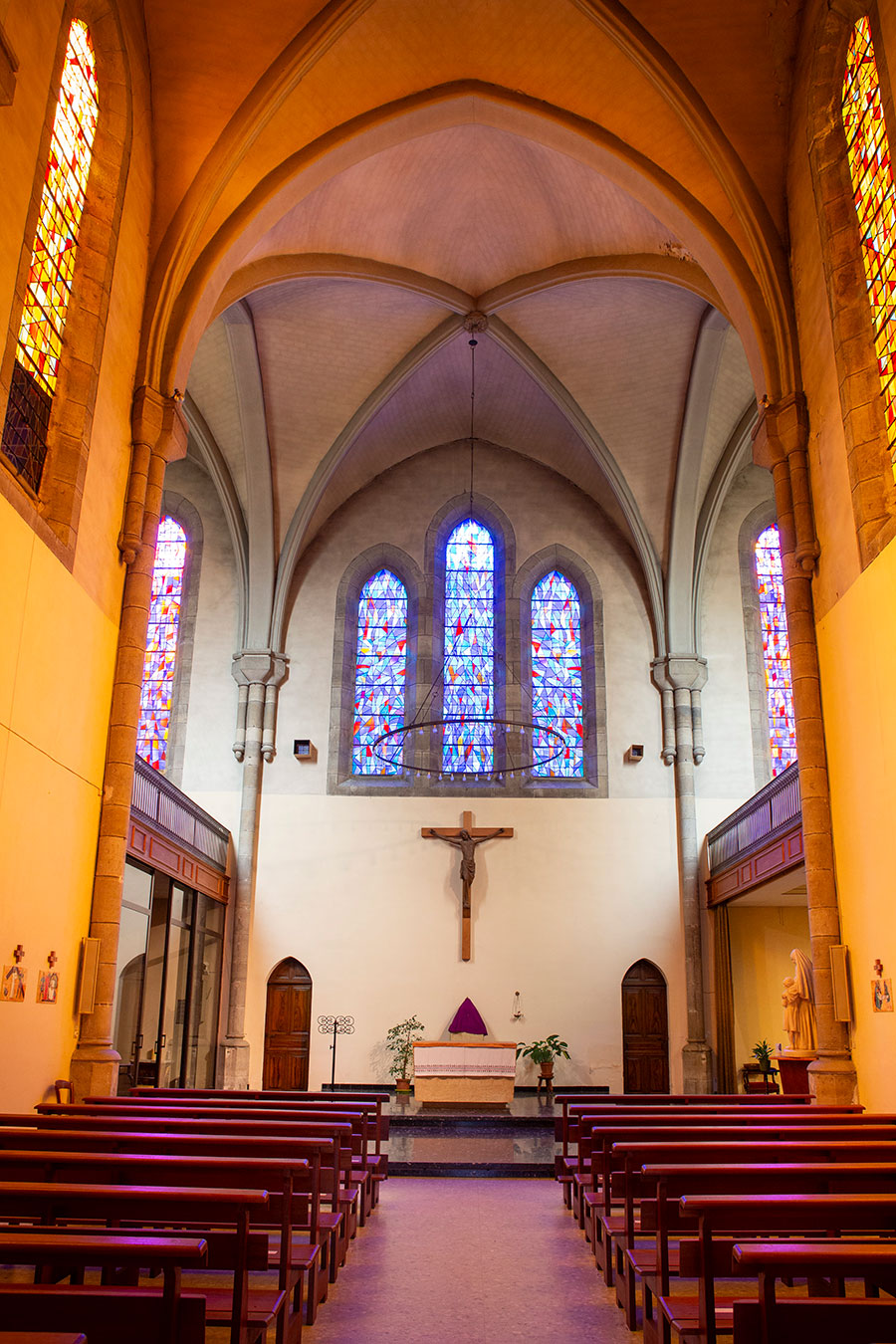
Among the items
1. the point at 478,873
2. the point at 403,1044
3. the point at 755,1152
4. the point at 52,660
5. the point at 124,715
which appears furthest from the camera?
the point at 478,873

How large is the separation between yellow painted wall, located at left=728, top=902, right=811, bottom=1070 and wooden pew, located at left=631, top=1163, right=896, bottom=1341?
41.0 feet

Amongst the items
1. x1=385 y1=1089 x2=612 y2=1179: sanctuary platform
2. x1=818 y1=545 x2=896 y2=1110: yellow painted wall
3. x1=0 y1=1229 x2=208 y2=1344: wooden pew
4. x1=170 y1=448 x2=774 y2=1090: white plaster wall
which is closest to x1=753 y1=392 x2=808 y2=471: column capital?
x1=818 y1=545 x2=896 y2=1110: yellow painted wall

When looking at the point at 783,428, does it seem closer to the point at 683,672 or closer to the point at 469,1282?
the point at 469,1282

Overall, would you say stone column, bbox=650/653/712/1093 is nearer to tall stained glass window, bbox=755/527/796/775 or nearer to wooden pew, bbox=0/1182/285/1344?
tall stained glass window, bbox=755/527/796/775

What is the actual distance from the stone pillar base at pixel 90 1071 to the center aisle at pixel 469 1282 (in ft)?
7.58

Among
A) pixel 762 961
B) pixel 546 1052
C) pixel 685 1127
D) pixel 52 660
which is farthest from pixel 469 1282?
pixel 762 961

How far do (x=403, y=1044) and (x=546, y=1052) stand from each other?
2.08 m

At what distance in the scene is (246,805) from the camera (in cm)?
1727

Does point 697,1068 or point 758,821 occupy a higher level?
point 758,821

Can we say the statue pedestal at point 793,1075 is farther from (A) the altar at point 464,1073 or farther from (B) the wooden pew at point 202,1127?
(B) the wooden pew at point 202,1127

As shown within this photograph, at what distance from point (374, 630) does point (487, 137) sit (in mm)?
8061

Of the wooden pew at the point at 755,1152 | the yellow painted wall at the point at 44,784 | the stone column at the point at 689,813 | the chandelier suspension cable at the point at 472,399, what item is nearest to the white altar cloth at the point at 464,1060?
the stone column at the point at 689,813

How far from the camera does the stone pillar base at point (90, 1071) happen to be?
8422 millimetres

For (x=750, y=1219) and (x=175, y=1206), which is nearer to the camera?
(x=175, y=1206)
